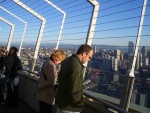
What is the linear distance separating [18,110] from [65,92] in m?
3.74

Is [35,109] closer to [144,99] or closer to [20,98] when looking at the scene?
[20,98]

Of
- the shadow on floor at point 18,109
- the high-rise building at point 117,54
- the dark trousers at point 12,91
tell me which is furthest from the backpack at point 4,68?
the high-rise building at point 117,54

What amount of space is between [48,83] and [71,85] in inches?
51.0

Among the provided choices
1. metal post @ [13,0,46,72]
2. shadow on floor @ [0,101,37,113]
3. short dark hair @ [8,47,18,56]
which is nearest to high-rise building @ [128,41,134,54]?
short dark hair @ [8,47,18,56]

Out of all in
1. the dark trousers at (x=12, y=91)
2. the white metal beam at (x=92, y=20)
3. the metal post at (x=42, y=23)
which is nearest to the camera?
the white metal beam at (x=92, y=20)

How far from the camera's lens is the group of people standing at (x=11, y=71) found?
6.44 meters

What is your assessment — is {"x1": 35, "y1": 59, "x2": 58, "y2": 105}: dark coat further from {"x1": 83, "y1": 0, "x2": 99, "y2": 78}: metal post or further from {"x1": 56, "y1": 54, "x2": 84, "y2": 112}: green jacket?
{"x1": 56, "y1": 54, "x2": 84, "y2": 112}: green jacket

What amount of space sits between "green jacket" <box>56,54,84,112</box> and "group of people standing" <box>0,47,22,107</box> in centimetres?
346

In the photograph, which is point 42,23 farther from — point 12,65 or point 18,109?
point 18,109

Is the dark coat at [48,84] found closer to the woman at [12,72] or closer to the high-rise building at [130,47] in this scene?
the high-rise building at [130,47]

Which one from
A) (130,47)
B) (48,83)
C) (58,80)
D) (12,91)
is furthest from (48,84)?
(12,91)

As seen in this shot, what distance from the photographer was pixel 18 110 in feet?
21.6

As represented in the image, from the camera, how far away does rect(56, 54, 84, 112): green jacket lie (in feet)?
9.91

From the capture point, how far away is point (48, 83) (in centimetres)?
427
